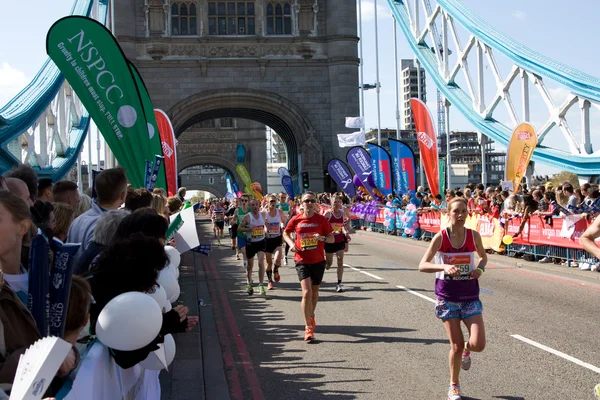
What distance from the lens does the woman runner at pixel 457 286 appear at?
6.22 m

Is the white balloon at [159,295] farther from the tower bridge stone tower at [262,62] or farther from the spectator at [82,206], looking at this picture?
the tower bridge stone tower at [262,62]

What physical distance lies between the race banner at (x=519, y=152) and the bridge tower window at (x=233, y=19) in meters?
26.3

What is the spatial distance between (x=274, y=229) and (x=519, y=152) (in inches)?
394

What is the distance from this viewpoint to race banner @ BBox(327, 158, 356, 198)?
37250 mm

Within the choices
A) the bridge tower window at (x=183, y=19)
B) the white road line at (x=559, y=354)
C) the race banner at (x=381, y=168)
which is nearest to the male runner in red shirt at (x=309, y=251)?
the white road line at (x=559, y=354)

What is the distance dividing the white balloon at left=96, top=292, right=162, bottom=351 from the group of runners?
309 cm

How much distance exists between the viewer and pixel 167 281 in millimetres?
4410

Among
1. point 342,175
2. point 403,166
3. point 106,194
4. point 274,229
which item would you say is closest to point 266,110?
point 342,175

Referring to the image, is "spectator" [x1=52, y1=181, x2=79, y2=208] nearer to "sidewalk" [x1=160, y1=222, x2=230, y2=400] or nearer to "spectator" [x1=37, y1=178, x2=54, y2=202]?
"spectator" [x1=37, y1=178, x2=54, y2=202]

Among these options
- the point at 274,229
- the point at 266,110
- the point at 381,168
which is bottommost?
the point at 274,229

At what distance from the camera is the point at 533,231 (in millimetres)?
16984

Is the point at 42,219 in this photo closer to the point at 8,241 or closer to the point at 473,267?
the point at 8,241

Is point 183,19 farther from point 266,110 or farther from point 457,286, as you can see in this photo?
point 457,286

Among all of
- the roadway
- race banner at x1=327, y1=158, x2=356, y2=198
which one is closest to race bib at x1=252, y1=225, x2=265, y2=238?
the roadway
